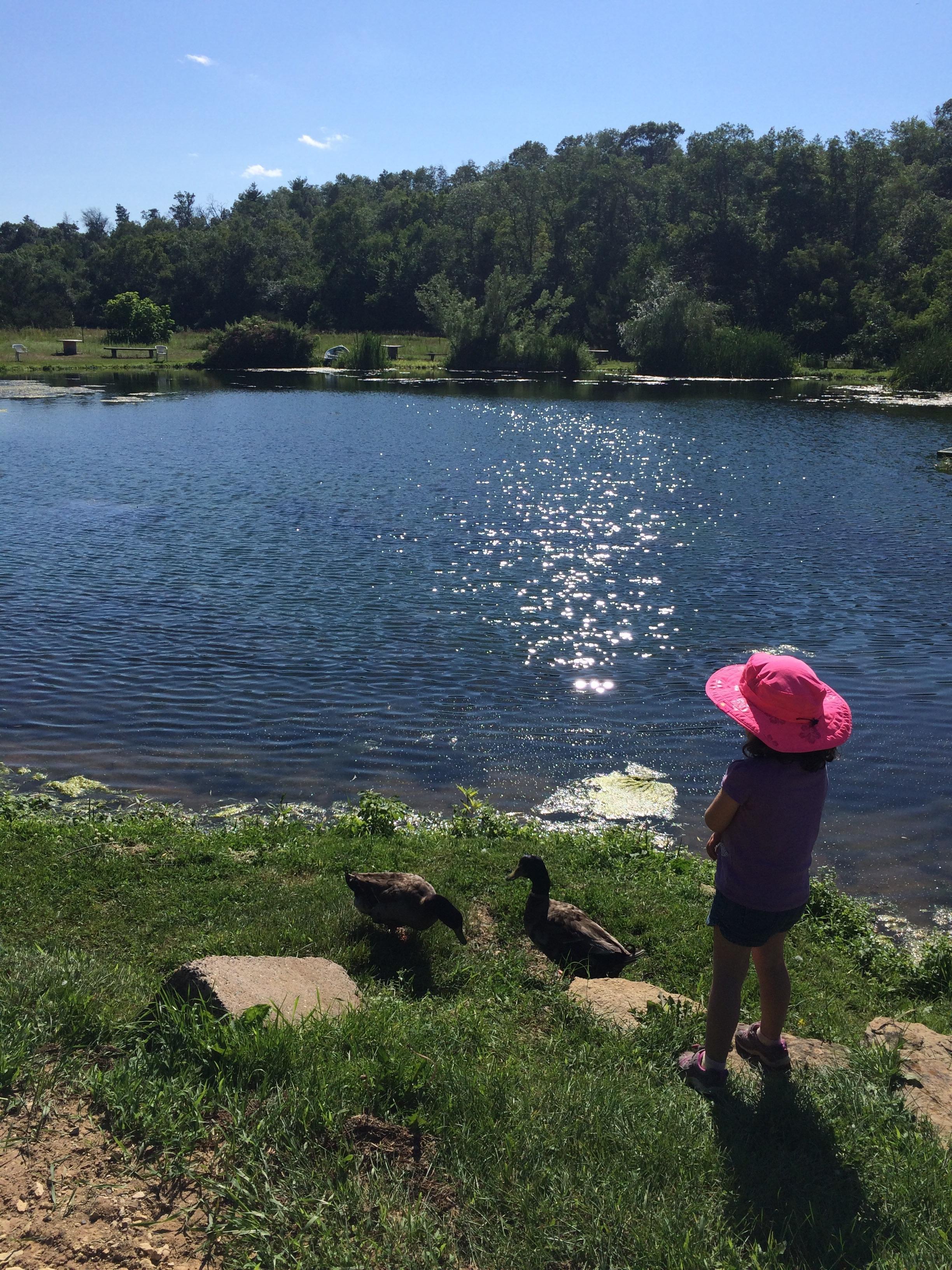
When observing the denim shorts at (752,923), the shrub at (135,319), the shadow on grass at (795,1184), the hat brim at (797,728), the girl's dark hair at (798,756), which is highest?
the shrub at (135,319)

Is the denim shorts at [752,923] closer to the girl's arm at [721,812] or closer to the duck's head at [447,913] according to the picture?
the girl's arm at [721,812]

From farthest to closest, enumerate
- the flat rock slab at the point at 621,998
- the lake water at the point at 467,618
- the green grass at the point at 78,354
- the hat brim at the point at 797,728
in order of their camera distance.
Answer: the green grass at the point at 78,354 → the lake water at the point at 467,618 → the flat rock slab at the point at 621,998 → the hat brim at the point at 797,728

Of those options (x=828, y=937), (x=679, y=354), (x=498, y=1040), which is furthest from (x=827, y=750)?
(x=679, y=354)

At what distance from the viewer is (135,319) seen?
8519 centimetres

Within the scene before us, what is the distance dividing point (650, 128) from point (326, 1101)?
189835 millimetres

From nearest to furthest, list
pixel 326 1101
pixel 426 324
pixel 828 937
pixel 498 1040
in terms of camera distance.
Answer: pixel 326 1101, pixel 498 1040, pixel 828 937, pixel 426 324

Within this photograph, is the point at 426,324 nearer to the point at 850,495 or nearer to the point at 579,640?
the point at 850,495

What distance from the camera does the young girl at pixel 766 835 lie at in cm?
431

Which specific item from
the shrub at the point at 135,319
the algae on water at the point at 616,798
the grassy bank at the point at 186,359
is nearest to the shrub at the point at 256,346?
the grassy bank at the point at 186,359

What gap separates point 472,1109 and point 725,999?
4.35 feet

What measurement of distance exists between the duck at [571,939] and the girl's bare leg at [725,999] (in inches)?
54.1

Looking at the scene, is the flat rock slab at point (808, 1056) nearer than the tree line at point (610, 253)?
Yes

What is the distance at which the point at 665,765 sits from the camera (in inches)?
416

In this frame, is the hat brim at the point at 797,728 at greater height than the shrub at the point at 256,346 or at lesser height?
lesser
